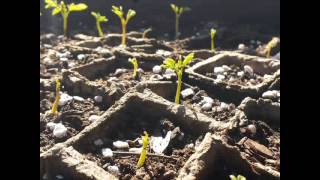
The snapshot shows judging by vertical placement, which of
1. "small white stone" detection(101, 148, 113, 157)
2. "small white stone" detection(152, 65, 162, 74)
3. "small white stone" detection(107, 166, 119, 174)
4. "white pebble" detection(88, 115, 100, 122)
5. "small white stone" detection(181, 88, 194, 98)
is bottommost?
"small white stone" detection(107, 166, 119, 174)

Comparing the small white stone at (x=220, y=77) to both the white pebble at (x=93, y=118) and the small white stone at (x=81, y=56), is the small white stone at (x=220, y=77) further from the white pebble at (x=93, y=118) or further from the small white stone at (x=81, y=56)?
the small white stone at (x=81, y=56)

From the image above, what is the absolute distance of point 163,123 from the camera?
3123 millimetres

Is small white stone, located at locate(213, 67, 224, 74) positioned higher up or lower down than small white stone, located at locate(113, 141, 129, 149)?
higher up

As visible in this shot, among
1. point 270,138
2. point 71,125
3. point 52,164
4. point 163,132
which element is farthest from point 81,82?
point 270,138

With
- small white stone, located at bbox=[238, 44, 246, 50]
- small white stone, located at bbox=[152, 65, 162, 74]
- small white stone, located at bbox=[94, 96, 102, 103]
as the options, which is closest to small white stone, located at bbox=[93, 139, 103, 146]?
small white stone, located at bbox=[94, 96, 102, 103]

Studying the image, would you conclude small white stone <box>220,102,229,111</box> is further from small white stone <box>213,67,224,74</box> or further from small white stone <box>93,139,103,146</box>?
small white stone <box>93,139,103,146</box>

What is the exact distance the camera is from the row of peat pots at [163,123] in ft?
8.23

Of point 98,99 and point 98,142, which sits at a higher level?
point 98,99

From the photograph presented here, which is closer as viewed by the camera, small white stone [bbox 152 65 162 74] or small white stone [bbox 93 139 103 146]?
small white stone [bbox 93 139 103 146]

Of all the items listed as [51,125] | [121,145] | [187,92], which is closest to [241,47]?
[187,92]

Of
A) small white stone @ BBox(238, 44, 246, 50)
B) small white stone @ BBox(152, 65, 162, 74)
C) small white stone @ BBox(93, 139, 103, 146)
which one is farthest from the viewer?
small white stone @ BBox(238, 44, 246, 50)

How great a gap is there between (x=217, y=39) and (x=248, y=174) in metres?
3.68

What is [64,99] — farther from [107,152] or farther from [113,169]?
[113,169]

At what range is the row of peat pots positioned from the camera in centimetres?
251
